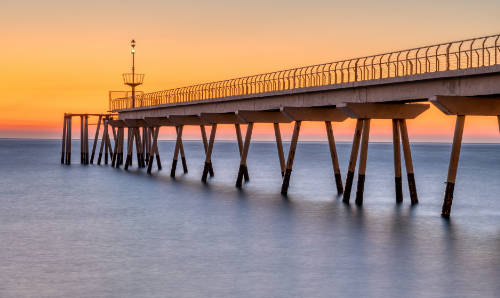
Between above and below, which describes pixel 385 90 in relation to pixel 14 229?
above

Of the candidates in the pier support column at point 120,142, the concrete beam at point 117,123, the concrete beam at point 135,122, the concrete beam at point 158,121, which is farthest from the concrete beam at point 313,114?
the pier support column at point 120,142

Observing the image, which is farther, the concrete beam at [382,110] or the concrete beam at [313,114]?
the concrete beam at [313,114]

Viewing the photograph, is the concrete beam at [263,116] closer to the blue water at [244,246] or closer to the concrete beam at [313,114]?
the blue water at [244,246]

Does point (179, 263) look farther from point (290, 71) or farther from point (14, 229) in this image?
point (290, 71)

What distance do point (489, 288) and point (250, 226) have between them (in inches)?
449

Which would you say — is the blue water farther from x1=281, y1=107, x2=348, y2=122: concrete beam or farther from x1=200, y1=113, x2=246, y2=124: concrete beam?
x1=200, y1=113, x2=246, y2=124: concrete beam

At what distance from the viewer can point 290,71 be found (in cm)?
3491

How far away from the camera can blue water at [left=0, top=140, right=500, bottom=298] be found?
1581 cm

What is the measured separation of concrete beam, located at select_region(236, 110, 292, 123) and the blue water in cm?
379

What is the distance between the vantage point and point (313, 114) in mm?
33969

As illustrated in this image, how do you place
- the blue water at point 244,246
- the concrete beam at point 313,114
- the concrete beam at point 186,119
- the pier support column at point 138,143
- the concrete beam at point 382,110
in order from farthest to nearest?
the pier support column at point 138,143, the concrete beam at point 186,119, the concrete beam at point 313,114, the concrete beam at point 382,110, the blue water at point 244,246

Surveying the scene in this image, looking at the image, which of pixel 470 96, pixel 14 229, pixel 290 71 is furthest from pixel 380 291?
pixel 290 71

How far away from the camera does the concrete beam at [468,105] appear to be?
933 inches

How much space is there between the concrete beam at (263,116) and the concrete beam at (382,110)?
9.40 meters
